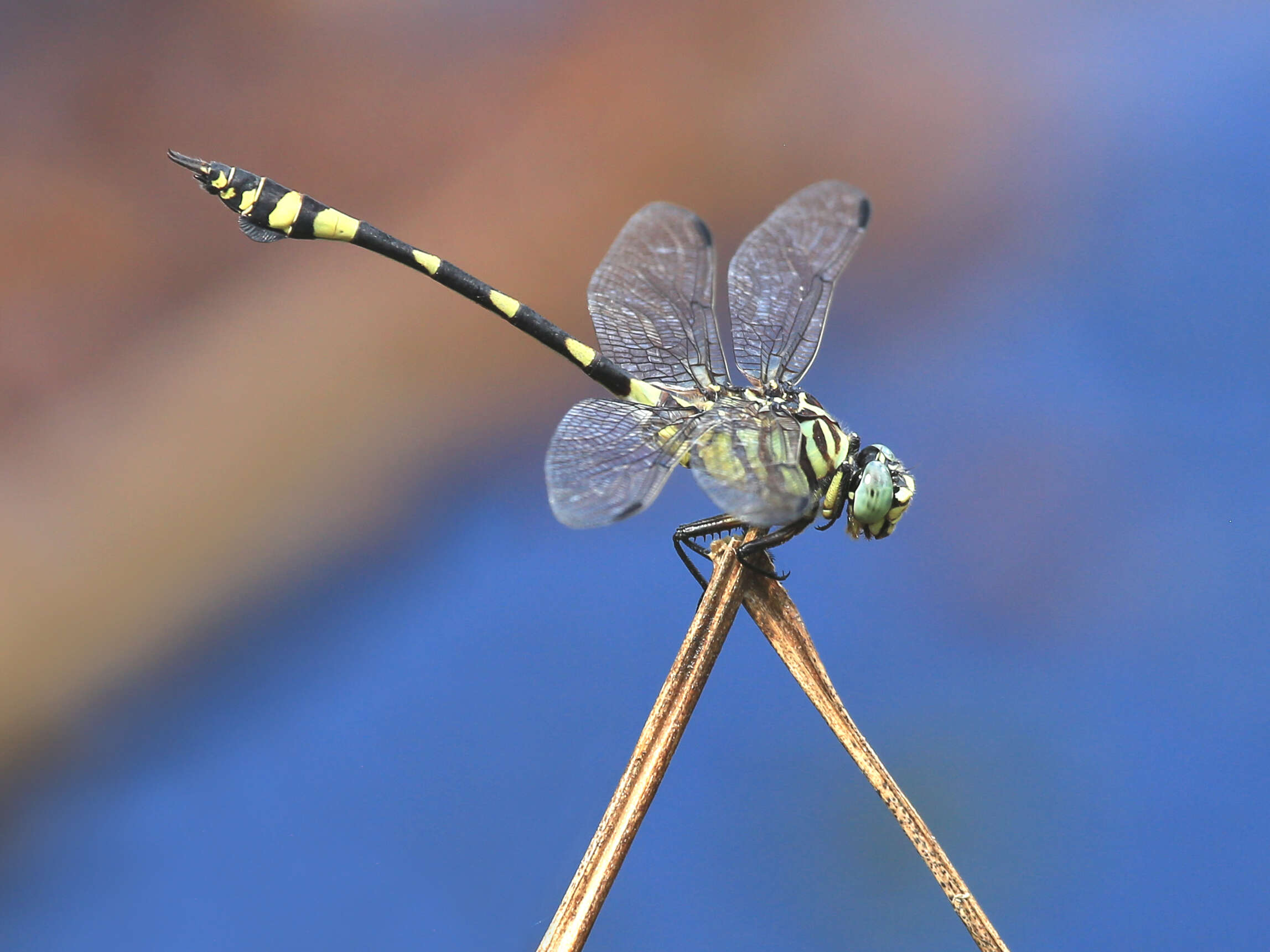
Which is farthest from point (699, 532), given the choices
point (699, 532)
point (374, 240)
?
point (374, 240)

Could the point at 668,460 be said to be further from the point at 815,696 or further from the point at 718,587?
the point at 815,696

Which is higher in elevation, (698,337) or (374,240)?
(374,240)

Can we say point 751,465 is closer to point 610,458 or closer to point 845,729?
point 610,458

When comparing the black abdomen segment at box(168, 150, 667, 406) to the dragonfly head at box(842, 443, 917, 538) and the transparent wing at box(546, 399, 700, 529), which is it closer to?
the transparent wing at box(546, 399, 700, 529)

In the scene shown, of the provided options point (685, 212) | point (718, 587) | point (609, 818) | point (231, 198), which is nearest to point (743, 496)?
point (718, 587)

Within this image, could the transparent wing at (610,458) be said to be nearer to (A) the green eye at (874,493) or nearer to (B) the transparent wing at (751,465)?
(B) the transparent wing at (751,465)

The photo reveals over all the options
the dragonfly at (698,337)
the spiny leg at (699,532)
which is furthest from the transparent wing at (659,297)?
the spiny leg at (699,532)

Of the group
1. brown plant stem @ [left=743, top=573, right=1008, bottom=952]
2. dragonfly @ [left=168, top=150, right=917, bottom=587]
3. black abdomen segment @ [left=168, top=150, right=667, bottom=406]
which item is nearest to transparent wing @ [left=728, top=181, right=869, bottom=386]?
dragonfly @ [left=168, top=150, right=917, bottom=587]

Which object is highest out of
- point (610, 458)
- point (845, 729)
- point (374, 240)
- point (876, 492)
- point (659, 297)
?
point (374, 240)
